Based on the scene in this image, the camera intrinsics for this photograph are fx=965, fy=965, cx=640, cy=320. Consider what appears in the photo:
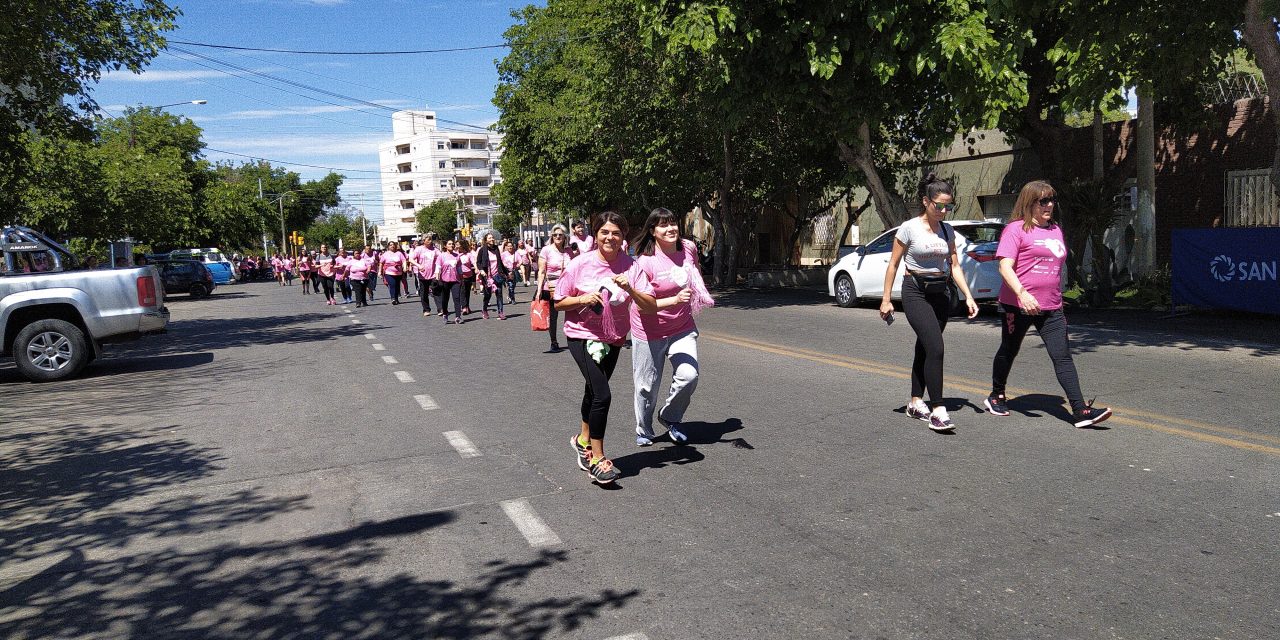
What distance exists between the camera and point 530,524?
16.4ft

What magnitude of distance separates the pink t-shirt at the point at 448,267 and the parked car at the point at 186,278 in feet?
82.9

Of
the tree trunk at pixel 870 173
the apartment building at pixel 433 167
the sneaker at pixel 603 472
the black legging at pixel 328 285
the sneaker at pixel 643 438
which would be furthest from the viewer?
the apartment building at pixel 433 167

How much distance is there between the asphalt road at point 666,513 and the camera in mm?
3805

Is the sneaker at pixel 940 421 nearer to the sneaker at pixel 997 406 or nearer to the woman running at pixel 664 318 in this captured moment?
the sneaker at pixel 997 406

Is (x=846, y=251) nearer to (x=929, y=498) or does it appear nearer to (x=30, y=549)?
(x=929, y=498)

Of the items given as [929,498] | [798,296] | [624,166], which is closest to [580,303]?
[929,498]

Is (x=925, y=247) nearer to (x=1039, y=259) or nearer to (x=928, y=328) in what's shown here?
(x=928, y=328)

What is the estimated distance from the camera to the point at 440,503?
5457 millimetres

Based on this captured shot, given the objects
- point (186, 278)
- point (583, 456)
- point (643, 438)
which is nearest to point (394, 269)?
point (186, 278)

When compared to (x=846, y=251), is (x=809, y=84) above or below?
above

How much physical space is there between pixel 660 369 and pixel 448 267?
1268 cm

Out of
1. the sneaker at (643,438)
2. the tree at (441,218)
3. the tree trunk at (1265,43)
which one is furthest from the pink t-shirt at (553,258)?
the tree at (441,218)

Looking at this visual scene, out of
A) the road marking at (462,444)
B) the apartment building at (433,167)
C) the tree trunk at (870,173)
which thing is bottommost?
the road marking at (462,444)

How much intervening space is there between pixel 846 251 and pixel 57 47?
1564 centimetres
